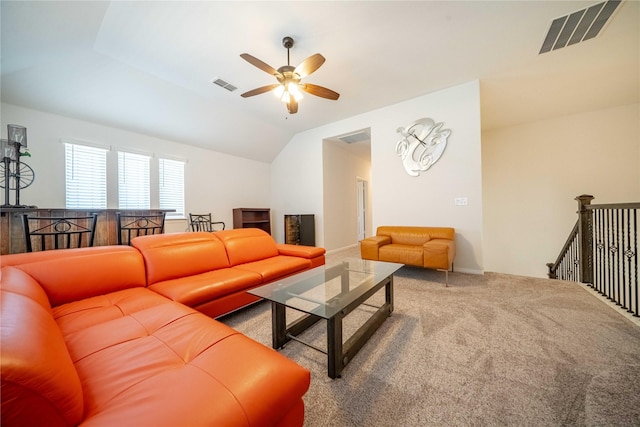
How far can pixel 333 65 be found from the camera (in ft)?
10.2

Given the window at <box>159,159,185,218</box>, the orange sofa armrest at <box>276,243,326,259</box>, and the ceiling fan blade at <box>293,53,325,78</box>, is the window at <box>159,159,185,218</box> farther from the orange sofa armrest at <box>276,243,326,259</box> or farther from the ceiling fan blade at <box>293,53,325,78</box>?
the ceiling fan blade at <box>293,53,325,78</box>

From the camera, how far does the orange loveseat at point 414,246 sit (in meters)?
2.97

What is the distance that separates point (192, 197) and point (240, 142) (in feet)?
5.65

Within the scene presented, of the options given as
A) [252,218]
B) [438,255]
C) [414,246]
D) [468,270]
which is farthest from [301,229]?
[468,270]

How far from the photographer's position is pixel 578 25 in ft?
8.04

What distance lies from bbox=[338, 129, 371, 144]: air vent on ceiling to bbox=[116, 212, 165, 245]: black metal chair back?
4.06m

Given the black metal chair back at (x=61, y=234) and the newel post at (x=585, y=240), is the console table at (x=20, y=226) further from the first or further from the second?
the newel post at (x=585, y=240)

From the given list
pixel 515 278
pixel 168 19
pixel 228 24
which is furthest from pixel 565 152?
pixel 168 19

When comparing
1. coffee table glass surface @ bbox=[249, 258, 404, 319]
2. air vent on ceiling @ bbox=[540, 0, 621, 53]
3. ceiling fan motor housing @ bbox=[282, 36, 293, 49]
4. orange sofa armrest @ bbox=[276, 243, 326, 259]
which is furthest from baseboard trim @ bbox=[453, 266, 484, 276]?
ceiling fan motor housing @ bbox=[282, 36, 293, 49]

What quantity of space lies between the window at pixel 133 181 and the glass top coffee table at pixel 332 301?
406 cm

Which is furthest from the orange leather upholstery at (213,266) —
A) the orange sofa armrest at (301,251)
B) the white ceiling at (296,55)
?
the white ceiling at (296,55)

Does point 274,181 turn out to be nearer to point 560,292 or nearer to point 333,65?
point 333,65

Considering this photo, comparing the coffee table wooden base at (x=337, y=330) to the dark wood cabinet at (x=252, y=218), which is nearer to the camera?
the coffee table wooden base at (x=337, y=330)

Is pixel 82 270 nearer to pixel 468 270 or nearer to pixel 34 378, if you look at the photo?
pixel 34 378
